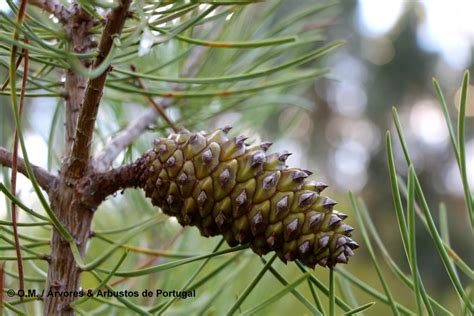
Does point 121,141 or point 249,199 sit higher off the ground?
point 121,141

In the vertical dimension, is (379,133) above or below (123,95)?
above

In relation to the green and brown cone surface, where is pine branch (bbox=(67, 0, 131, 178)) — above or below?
above

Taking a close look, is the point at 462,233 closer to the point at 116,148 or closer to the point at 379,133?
the point at 379,133

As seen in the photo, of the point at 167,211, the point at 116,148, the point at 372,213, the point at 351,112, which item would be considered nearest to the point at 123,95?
the point at 116,148

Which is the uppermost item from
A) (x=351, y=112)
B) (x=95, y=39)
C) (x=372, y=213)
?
(x=351, y=112)

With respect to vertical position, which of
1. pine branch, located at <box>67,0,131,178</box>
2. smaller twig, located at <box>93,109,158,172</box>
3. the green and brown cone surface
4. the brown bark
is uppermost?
smaller twig, located at <box>93,109,158,172</box>
